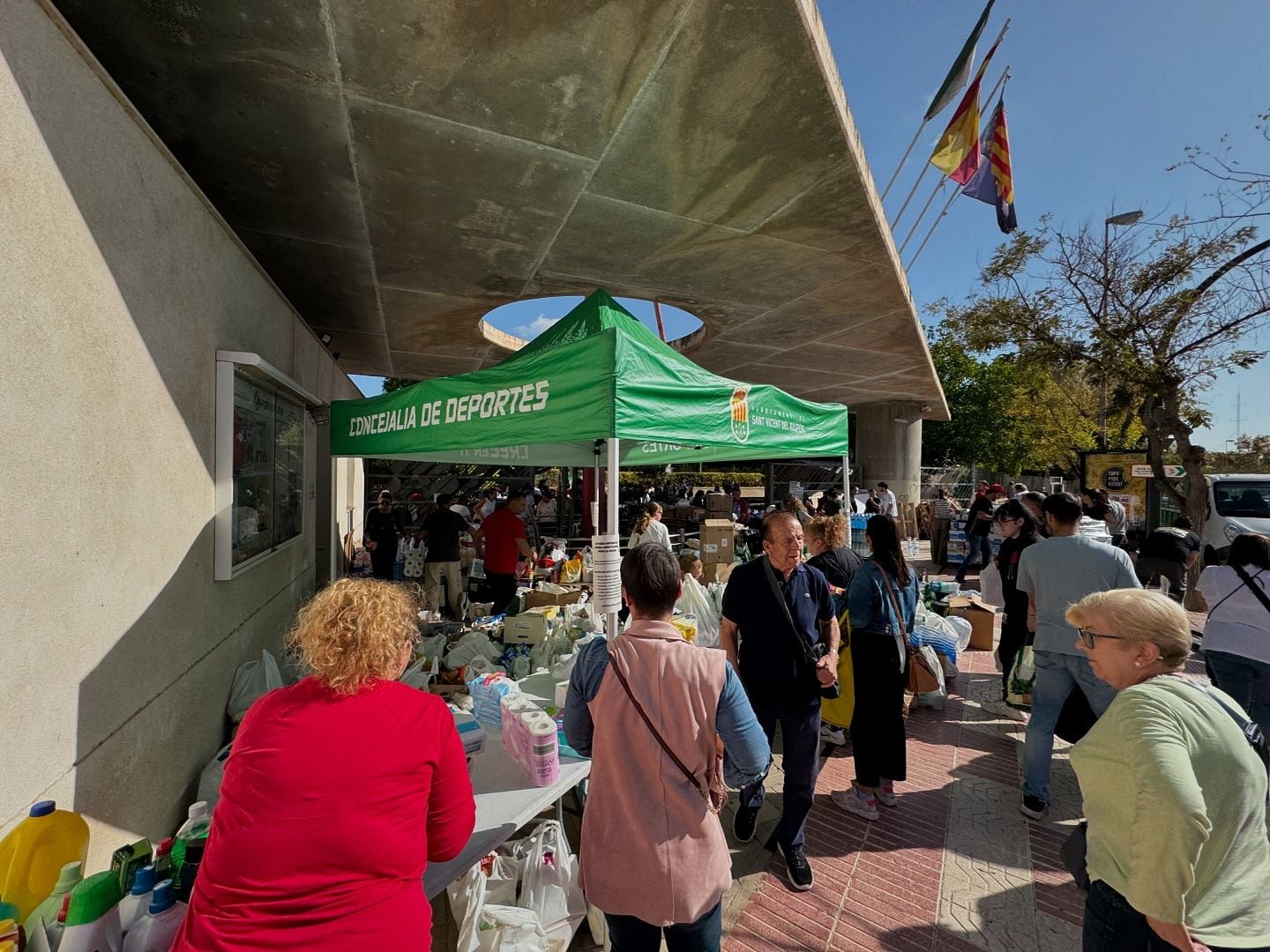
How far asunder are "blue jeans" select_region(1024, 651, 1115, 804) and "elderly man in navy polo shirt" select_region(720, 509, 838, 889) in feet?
4.84

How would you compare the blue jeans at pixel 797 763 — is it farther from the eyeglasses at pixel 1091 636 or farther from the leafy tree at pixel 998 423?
the leafy tree at pixel 998 423

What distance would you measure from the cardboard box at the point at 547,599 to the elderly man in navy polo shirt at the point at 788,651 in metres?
2.91

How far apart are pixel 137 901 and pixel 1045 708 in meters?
4.18

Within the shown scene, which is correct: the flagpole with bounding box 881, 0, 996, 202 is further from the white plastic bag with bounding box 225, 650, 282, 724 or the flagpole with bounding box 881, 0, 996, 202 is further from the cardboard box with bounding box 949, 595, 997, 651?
the white plastic bag with bounding box 225, 650, 282, 724

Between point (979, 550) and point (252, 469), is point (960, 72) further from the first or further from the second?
point (252, 469)

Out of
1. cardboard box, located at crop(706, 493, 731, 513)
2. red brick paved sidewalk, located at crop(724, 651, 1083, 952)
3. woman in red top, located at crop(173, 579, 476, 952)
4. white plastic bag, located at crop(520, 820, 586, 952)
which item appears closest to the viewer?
woman in red top, located at crop(173, 579, 476, 952)

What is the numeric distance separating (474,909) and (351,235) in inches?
179

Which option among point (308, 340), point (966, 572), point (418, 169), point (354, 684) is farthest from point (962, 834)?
point (966, 572)

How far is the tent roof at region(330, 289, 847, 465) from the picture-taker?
283 centimetres

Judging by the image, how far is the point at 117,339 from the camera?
2.29 m

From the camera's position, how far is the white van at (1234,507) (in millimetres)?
8016

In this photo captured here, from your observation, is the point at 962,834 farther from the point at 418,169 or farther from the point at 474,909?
the point at 418,169

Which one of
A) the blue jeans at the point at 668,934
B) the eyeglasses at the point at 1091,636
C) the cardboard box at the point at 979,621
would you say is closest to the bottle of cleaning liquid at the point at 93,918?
the blue jeans at the point at 668,934

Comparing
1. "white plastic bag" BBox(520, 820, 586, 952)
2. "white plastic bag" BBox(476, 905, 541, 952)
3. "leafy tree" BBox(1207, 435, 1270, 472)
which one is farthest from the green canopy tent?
"leafy tree" BBox(1207, 435, 1270, 472)
